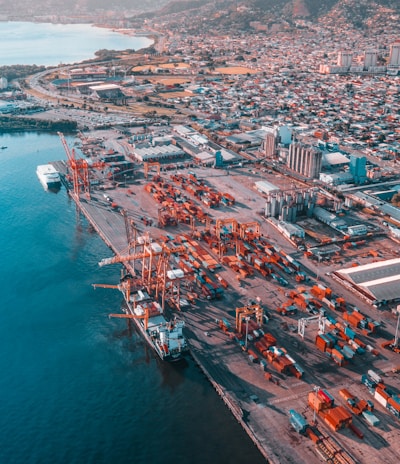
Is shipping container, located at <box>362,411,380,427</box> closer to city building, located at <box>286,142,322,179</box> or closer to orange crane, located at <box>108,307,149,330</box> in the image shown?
orange crane, located at <box>108,307,149,330</box>

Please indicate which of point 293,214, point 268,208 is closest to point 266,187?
point 268,208

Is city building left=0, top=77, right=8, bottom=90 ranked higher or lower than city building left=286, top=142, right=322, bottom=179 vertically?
higher

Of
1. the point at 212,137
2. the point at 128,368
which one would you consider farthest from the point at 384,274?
the point at 212,137

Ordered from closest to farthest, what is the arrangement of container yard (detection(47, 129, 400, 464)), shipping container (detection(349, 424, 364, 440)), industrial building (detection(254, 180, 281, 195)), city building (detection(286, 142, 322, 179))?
shipping container (detection(349, 424, 364, 440)), container yard (detection(47, 129, 400, 464)), industrial building (detection(254, 180, 281, 195)), city building (detection(286, 142, 322, 179))

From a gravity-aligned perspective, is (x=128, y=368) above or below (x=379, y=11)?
below

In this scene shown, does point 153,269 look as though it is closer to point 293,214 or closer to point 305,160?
point 293,214

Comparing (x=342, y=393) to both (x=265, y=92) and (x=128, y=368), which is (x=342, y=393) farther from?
(x=265, y=92)

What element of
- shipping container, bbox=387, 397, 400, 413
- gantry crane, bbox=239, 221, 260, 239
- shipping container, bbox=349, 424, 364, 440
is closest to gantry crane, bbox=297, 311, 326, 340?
shipping container, bbox=387, 397, 400, 413
